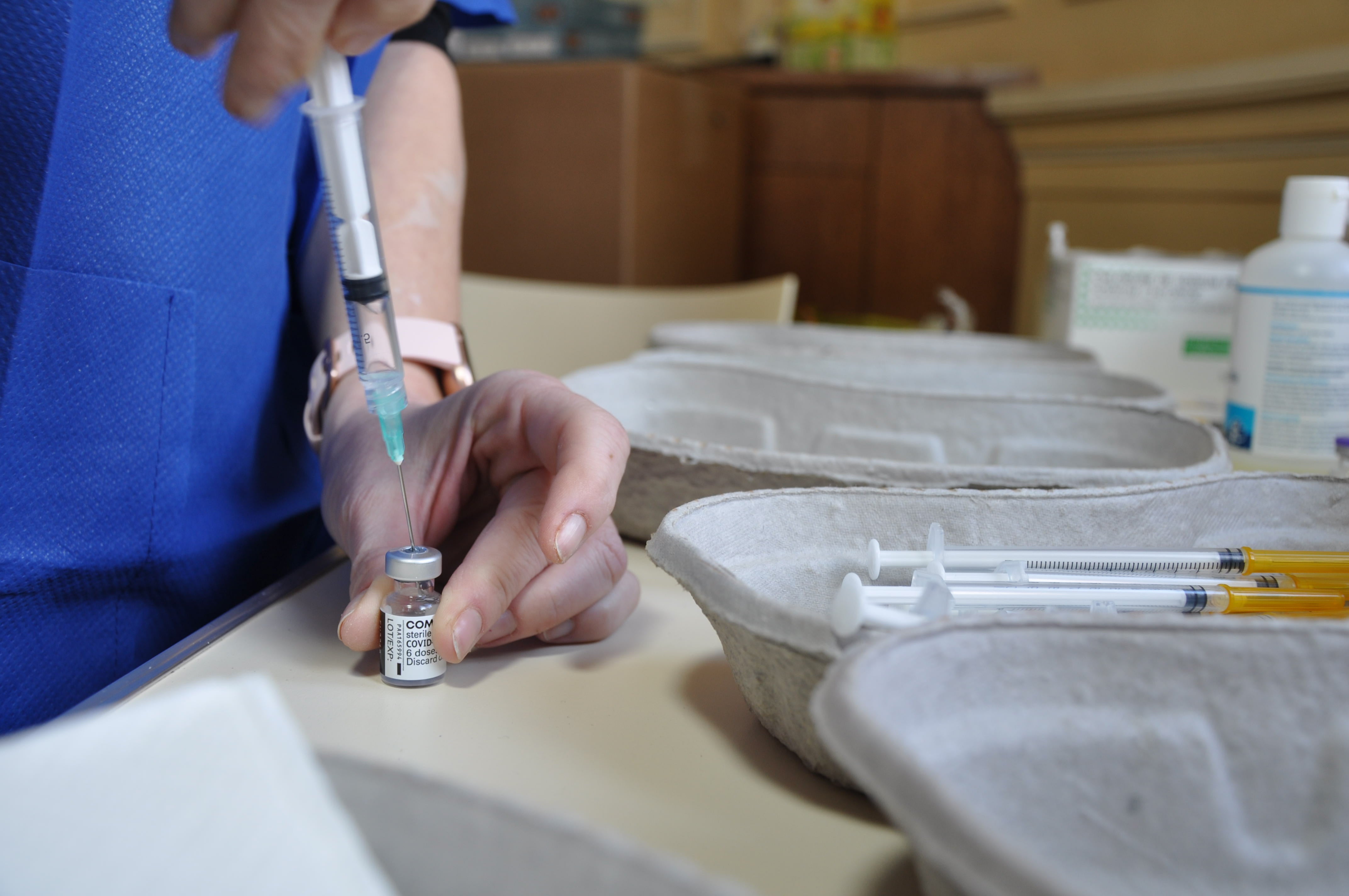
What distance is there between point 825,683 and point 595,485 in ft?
0.55

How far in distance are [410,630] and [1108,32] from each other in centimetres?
161

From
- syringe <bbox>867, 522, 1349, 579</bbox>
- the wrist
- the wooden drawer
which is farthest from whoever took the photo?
the wooden drawer

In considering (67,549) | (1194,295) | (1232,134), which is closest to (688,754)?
(67,549)

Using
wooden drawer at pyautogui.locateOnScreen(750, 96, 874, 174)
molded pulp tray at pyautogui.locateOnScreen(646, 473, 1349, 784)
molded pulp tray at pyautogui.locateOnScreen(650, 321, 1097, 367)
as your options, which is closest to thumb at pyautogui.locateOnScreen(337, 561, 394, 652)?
molded pulp tray at pyautogui.locateOnScreen(646, 473, 1349, 784)

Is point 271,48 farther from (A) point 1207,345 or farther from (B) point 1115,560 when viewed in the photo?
(A) point 1207,345

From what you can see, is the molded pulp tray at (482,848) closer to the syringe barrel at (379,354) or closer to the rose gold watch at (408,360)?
the syringe barrel at (379,354)

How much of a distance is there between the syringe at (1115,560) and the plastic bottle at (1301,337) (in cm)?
28

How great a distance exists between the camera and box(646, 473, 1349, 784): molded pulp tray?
0.36m

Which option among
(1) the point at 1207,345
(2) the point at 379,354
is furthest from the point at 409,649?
(1) the point at 1207,345

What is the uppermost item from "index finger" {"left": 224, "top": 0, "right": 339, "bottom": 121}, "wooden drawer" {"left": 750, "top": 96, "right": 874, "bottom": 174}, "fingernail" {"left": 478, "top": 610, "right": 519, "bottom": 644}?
"wooden drawer" {"left": 750, "top": 96, "right": 874, "bottom": 174}

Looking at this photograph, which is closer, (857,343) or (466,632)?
(466,632)

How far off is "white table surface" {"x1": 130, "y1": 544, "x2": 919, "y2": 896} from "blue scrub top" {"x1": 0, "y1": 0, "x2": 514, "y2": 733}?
12 centimetres

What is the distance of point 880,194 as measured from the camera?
2.09 metres

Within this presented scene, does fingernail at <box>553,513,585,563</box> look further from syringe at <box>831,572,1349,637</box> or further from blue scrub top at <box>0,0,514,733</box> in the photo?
blue scrub top at <box>0,0,514,733</box>
